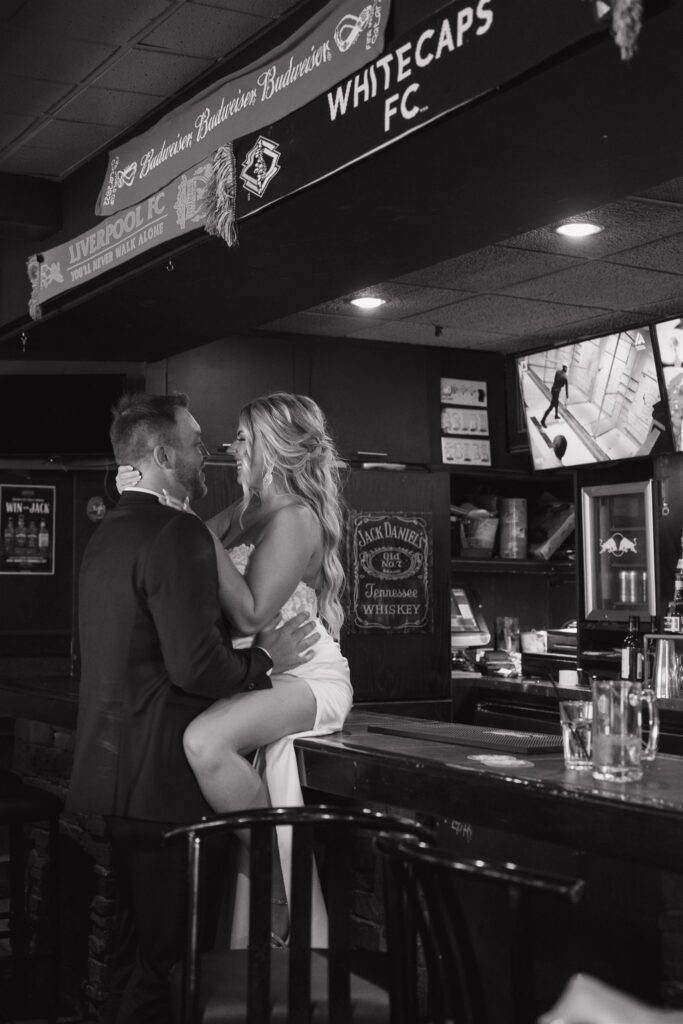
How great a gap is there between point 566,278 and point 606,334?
540 millimetres

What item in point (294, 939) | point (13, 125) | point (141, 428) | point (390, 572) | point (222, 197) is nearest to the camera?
point (294, 939)

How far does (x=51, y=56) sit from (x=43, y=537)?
3091mm

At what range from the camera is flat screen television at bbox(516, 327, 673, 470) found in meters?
5.71

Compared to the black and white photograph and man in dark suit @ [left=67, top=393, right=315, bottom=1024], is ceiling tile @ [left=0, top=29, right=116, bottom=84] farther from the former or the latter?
man in dark suit @ [left=67, top=393, right=315, bottom=1024]

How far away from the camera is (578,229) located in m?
4.64

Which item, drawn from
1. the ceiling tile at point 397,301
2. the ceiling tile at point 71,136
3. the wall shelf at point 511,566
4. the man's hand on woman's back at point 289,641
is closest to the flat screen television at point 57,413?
the ceiling tile at point 397,301

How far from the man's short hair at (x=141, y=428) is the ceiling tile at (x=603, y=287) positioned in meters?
2.66

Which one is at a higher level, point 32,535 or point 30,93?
point 30,93

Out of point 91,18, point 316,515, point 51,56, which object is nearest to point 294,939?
point 316,515

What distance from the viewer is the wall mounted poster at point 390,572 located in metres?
6.50

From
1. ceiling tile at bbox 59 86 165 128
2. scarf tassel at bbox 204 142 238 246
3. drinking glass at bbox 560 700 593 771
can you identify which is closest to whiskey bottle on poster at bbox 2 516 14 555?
ceiling tile at bbox 59 86 165 128

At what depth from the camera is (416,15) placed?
9.60ft

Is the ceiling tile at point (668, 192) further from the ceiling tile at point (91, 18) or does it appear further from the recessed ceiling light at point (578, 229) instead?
the ceiling tile at point (91, 18)

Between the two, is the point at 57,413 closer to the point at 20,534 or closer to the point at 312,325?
the point at 20,534
